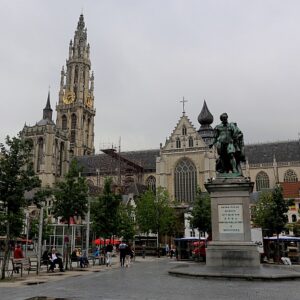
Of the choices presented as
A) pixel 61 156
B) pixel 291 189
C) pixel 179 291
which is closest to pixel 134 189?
pixel 61 156

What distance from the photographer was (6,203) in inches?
704

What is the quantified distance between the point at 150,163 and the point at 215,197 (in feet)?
242

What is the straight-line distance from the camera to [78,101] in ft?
354

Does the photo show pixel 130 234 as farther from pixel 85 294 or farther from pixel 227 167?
pixel 85 294

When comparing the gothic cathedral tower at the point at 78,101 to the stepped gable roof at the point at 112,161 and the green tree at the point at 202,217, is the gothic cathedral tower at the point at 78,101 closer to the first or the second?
the stepped gable roof at the point at 112,161

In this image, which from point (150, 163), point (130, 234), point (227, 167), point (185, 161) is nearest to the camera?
point (227, 167)

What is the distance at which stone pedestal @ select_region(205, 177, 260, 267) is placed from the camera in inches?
603

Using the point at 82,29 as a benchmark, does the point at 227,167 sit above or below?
below

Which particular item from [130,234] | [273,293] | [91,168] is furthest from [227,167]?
[91,168]

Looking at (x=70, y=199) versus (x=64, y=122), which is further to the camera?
(x=64, y=122)

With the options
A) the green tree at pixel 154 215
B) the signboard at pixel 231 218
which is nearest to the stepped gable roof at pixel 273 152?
the green tree at pixel 154 215

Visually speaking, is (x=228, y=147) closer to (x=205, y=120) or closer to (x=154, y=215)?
(x=154, y=215)

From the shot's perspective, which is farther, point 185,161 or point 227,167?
point 185,161

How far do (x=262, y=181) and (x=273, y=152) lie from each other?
7.48 metres
